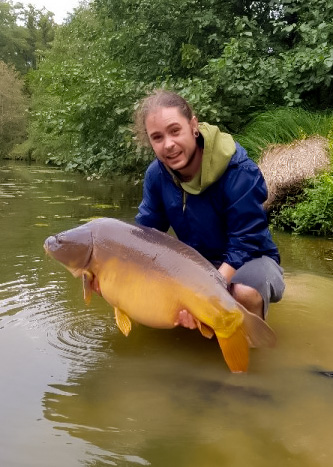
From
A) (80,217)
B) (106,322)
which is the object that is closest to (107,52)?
(80,217)

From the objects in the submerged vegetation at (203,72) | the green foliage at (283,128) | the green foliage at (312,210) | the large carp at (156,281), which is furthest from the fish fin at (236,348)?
the green foliage at (283,128)

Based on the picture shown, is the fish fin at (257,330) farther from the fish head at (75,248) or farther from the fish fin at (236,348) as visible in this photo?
the fish head at (75,248)

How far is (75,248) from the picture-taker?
2867 millimetres

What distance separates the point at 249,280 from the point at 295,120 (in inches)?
245

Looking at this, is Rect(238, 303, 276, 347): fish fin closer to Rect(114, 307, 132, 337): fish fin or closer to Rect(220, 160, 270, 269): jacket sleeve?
Rect(220, 160, 270, 269): jacket sleeve

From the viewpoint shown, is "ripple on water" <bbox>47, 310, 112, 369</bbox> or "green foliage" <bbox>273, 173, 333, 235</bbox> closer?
"ripple on water" <bbox>47, 310, 112, 369</bbox>

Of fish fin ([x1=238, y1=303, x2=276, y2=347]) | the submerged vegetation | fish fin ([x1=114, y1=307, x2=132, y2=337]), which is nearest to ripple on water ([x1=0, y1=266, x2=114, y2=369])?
fish fin ([x1=114, y1=307, x2=132, y2=337])

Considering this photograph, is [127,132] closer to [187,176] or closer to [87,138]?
[87,138]

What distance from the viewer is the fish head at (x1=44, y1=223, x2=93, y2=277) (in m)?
2.87

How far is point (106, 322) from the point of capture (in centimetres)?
347

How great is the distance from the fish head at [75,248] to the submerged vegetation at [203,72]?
5.41m

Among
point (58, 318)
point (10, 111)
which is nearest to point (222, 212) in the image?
point (58, 318)

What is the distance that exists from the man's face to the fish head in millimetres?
550

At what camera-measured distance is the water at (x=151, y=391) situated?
79.0 inches
